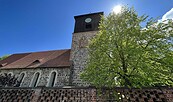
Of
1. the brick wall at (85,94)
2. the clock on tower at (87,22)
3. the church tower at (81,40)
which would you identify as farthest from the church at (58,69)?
the brick wall at (85,94)

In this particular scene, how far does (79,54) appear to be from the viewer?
14.6 m

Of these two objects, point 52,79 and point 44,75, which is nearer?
point 52,79

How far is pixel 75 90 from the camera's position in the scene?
5.62 m

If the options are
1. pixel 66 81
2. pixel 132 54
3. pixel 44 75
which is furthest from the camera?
pixel 44 75

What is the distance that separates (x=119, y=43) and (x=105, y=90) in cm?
387

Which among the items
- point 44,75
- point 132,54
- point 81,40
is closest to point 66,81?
point 44,75

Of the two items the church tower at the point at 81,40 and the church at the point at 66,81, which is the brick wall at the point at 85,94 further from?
the church tower at the point at 81,40

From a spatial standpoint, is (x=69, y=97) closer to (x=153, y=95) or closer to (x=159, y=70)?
(x=153, y=95)

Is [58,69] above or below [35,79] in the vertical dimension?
above

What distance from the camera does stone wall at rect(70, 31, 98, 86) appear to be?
12.6m

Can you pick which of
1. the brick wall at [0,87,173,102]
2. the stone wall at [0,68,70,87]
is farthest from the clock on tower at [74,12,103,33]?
the brick wall at [0,87,173,102]

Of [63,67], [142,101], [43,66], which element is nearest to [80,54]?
[63,67]

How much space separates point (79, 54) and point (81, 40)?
2.39m

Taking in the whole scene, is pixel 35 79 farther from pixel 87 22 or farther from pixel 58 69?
pixel 87 22
